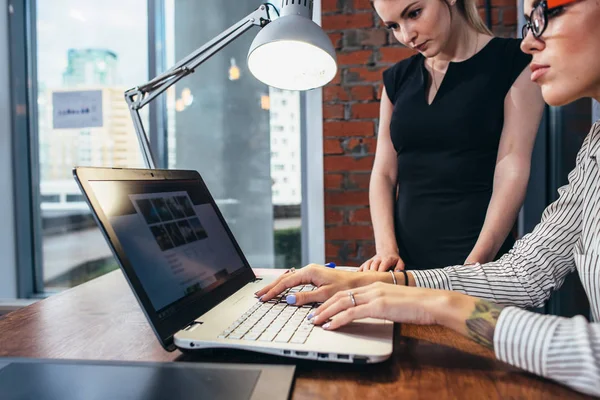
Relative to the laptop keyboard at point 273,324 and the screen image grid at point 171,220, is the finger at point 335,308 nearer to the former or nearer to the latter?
the laptop keyboard at point 273,324

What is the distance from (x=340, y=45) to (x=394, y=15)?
911mm

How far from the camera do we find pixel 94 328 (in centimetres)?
74

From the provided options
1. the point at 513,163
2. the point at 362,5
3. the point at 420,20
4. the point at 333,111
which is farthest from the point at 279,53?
the point at 362,5

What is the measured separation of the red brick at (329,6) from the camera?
204cm

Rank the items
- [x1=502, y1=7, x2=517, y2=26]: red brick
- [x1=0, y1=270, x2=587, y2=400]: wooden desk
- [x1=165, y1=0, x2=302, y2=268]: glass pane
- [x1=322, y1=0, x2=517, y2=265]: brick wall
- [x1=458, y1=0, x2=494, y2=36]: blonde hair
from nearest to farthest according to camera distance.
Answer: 1. [x1=0, y1=270, x2=587, y2=400]: wooden desk
2. [x1=458, y1=0, x2=494, y2=36]: blonde hair
3. [x1=502, y1=7, x2=517, y2=26]: red brick
4. [x1=322, y1=0, x2=517, y2=265]: brick wall
5. [x1=165, y1=0, x2=302, y2=268]: glass pane

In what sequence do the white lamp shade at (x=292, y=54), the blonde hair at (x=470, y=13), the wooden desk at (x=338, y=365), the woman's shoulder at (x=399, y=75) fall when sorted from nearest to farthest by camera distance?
→ the wooden desk at (x=338, y=365), the white lamp shade at (x=292, y=54), the blonde hair at (x=470, y=13), the woman's shoulder at (x=399, y=75)

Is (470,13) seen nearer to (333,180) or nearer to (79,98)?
(333,180)

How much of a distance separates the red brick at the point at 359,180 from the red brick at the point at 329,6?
0.71 meters

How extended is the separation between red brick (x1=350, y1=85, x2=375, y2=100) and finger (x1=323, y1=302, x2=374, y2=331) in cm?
155

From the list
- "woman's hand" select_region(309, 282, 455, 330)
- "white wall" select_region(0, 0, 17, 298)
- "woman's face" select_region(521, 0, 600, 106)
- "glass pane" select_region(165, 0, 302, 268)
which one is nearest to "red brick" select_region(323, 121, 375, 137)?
"glass pane" select_region(165, 0, 302, 268)

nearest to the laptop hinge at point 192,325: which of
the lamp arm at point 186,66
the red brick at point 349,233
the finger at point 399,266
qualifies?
the finger at point 399,266

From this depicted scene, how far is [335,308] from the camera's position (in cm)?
63

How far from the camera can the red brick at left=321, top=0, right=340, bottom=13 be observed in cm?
204

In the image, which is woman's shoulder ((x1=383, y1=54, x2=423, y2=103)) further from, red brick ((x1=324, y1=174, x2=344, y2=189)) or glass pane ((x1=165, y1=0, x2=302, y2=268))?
glass pane ((x1=165, y1=0, x2=302, y2=268))
